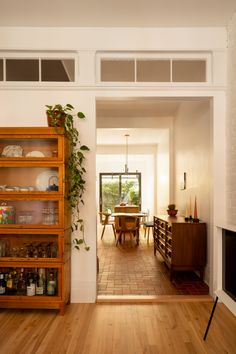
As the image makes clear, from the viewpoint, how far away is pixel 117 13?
3.51 meters

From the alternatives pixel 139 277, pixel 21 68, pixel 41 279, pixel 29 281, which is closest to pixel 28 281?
pixel 29 281

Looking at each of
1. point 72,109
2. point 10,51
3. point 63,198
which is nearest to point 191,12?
point 72,109

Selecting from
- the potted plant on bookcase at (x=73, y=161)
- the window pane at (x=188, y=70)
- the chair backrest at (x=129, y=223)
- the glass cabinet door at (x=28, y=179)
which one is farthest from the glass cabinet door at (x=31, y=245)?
the chair backrest at (x=129, y=223)

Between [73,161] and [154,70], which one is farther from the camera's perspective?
[154,70]

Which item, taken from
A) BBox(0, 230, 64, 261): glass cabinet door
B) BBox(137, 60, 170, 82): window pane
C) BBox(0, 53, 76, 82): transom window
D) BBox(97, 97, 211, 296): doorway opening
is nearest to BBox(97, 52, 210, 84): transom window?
BBox(137, 60, 170, 82): window pane

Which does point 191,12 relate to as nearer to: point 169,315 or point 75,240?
point 75,240

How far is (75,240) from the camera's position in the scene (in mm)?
3754

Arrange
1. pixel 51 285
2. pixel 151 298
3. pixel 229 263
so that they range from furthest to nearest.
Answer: pixel 151 298 → pixel 51 285 → pixel 229 263

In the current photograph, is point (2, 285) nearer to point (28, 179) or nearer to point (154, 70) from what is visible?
point (28, 179)

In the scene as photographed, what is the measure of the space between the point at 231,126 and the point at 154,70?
1168 mm

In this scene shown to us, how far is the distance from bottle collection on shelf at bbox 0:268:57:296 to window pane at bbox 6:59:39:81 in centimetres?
227

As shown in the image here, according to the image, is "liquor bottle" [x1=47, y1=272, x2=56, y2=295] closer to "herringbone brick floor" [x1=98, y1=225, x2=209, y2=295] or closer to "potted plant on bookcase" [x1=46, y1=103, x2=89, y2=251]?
"potted plant on bookcase" [x1=46, y1=103, x2=89, y2=251]

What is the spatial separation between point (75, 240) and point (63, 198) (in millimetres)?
649

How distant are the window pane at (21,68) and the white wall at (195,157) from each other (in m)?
2.26
